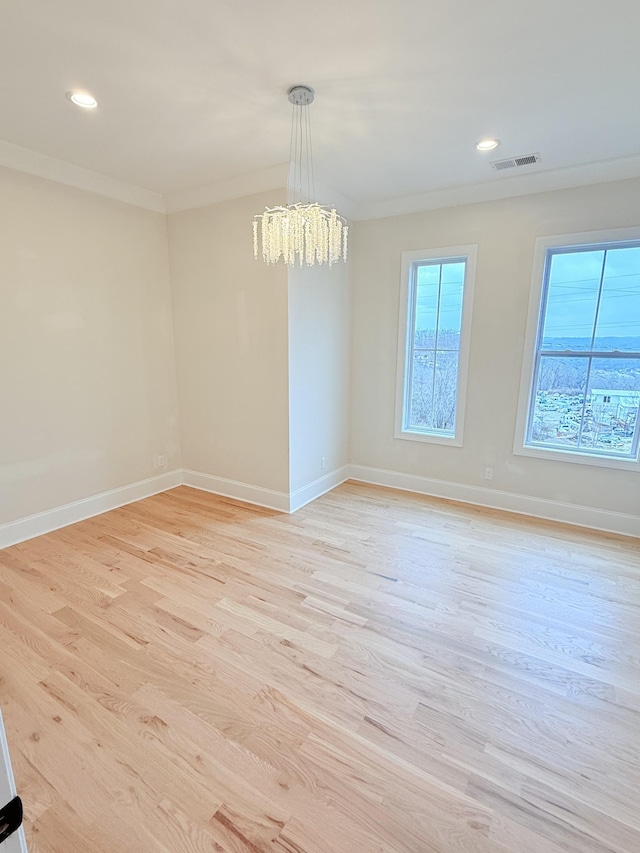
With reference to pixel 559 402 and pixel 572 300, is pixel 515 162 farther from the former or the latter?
pixel 559 402

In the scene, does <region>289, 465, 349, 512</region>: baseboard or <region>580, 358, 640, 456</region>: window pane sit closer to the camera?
<region>580, 358, 640, 456</region>: window pane

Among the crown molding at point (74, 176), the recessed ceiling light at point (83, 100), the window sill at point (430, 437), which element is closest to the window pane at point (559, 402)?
the window sill at point (430, 437)

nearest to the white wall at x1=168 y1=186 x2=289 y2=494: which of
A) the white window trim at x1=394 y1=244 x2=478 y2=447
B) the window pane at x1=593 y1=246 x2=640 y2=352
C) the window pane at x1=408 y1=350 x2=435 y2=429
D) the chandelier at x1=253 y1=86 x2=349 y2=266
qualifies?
the chandelier at x1=253 y1=86 x2=349 y2=266

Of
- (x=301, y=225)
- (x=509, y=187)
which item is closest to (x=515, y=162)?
(x=509, y=187)

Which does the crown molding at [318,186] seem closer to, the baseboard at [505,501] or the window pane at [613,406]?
the window pane at [613,406]

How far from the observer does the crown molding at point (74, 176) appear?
282 cm

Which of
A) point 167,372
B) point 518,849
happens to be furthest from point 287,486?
point 518,849

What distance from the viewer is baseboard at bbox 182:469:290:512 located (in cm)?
375

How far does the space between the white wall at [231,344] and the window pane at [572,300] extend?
2245 millimetres

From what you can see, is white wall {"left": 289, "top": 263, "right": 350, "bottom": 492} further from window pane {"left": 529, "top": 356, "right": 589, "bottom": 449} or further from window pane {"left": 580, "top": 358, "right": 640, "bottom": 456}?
window pane {"left": 580, "top": 358, "right": 640, "bottom": 456}

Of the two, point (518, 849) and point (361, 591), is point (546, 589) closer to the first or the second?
point (361, 591)

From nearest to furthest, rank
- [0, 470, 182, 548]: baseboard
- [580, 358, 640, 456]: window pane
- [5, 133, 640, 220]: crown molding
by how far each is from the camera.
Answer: [5, 133, 640, 220]: crown molding < [0, 470, 182, 548]: baseboard < [580, 358, 640, 456]: window pane

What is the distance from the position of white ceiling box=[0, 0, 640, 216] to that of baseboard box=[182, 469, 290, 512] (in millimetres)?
2688

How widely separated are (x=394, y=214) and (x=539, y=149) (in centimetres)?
137
